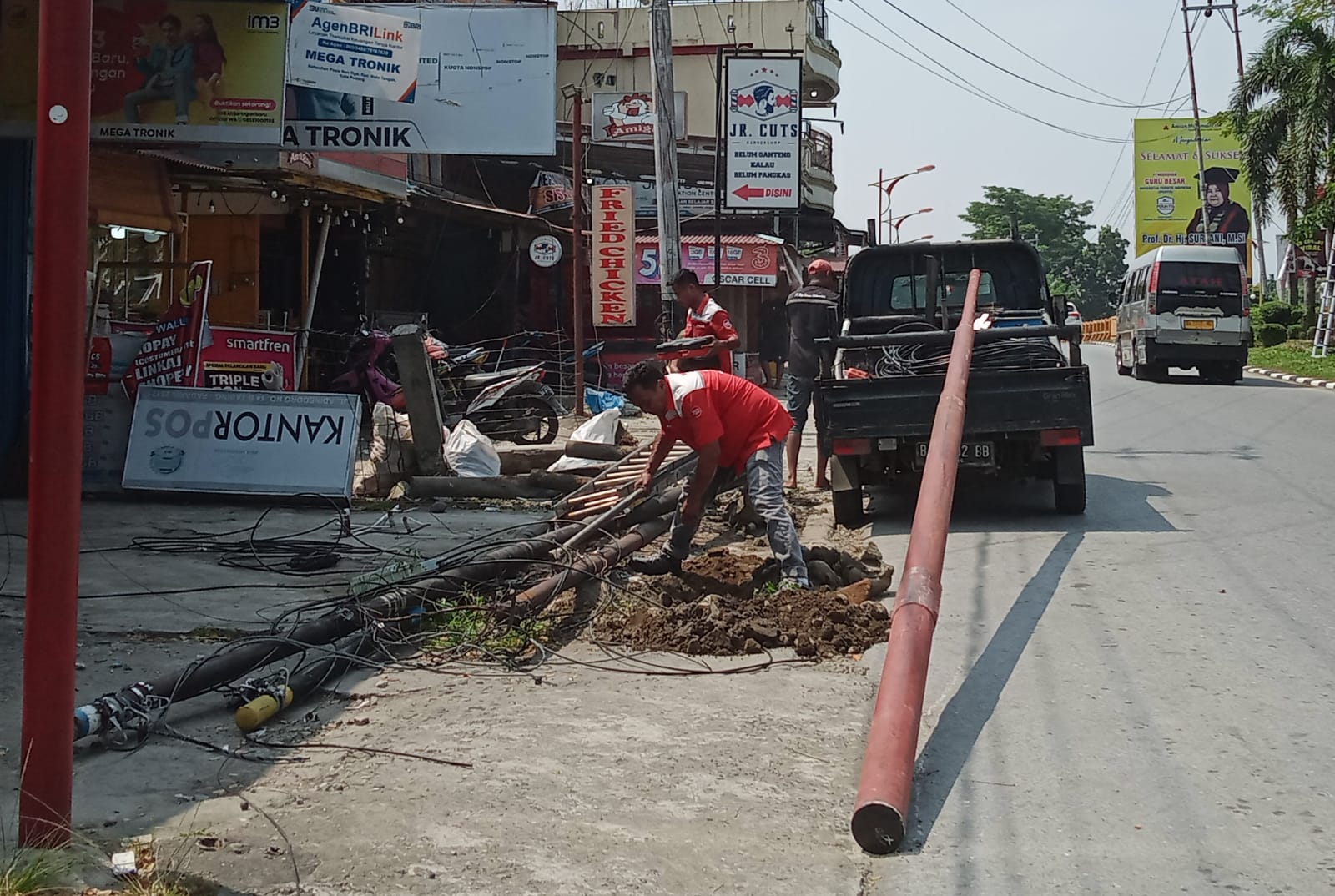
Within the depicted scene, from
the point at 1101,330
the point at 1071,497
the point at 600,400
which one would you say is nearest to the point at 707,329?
the point at 1071,497

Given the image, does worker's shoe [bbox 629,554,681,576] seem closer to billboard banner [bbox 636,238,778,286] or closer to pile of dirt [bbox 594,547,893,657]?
pile of dirt [bbox 594,547,893,657]

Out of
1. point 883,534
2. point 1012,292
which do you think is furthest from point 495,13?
point 883,534

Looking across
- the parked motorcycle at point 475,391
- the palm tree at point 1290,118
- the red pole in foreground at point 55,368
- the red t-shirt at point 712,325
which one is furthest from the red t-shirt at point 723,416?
the palm tree at point 1290,118

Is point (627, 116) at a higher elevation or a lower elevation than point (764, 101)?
higher

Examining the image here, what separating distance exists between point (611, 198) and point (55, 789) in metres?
18.4

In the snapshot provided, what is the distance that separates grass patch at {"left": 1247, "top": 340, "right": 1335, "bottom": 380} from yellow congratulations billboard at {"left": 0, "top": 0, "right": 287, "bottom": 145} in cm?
2249

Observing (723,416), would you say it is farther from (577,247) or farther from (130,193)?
(577,247)

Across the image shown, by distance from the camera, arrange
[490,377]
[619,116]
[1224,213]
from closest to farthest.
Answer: [490,377] < [619,116] < [1224,213]

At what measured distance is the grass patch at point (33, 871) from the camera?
10.3 ft

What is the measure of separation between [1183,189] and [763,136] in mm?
40888

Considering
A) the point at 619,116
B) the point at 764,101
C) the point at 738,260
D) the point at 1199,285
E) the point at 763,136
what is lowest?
the point at 1199,285

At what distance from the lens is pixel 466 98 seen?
43.5 ft

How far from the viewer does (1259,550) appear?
27.6ft

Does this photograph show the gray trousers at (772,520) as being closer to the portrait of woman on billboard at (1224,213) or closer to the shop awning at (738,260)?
the shop awning at (738,260)
